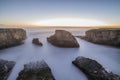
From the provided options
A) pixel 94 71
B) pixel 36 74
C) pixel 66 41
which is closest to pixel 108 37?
pixel 66 41

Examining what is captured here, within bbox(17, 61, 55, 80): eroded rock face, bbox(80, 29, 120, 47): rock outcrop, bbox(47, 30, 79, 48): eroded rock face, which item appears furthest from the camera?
bbox(80, 29, 120, 47): rock outcrop

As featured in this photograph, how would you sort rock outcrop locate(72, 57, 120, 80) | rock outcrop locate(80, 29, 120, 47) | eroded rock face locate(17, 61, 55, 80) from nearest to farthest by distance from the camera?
1. eroded rock face locate(17, 61, 55, 80)
2. rock outcrop locate(72, 57, 120, 80)
3. rock outcrop locate(80, 29, 120, 47)

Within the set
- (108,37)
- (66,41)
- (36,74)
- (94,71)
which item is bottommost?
(66,41)

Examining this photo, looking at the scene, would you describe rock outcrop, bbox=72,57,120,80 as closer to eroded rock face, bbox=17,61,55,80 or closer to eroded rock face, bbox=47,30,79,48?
eroded rock face, bbox=17,61,55,80

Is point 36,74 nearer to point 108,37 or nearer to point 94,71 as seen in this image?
point 94,71

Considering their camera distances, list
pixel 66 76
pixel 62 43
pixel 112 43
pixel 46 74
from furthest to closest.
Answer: pixel 112 43 → pixel 62 43 → pixel 66 76 → pixel 46 74

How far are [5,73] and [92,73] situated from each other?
7.11 m

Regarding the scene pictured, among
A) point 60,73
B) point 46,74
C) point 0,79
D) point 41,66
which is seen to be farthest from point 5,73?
point 60,73

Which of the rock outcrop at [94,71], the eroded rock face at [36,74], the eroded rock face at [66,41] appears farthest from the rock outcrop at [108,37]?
the eroded rock face at [36,74]

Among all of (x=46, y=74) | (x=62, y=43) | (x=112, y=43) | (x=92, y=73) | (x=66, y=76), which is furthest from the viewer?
(x=112, y=43)

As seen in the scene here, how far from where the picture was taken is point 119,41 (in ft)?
73.9

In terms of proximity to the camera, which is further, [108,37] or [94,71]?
[108,37]

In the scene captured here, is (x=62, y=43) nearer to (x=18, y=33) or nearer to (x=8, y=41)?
(x=8, y=41)

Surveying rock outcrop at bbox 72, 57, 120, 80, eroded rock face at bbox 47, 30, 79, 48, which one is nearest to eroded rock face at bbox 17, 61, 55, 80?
rock outcrop at bbox 72, 57, 120, 80
